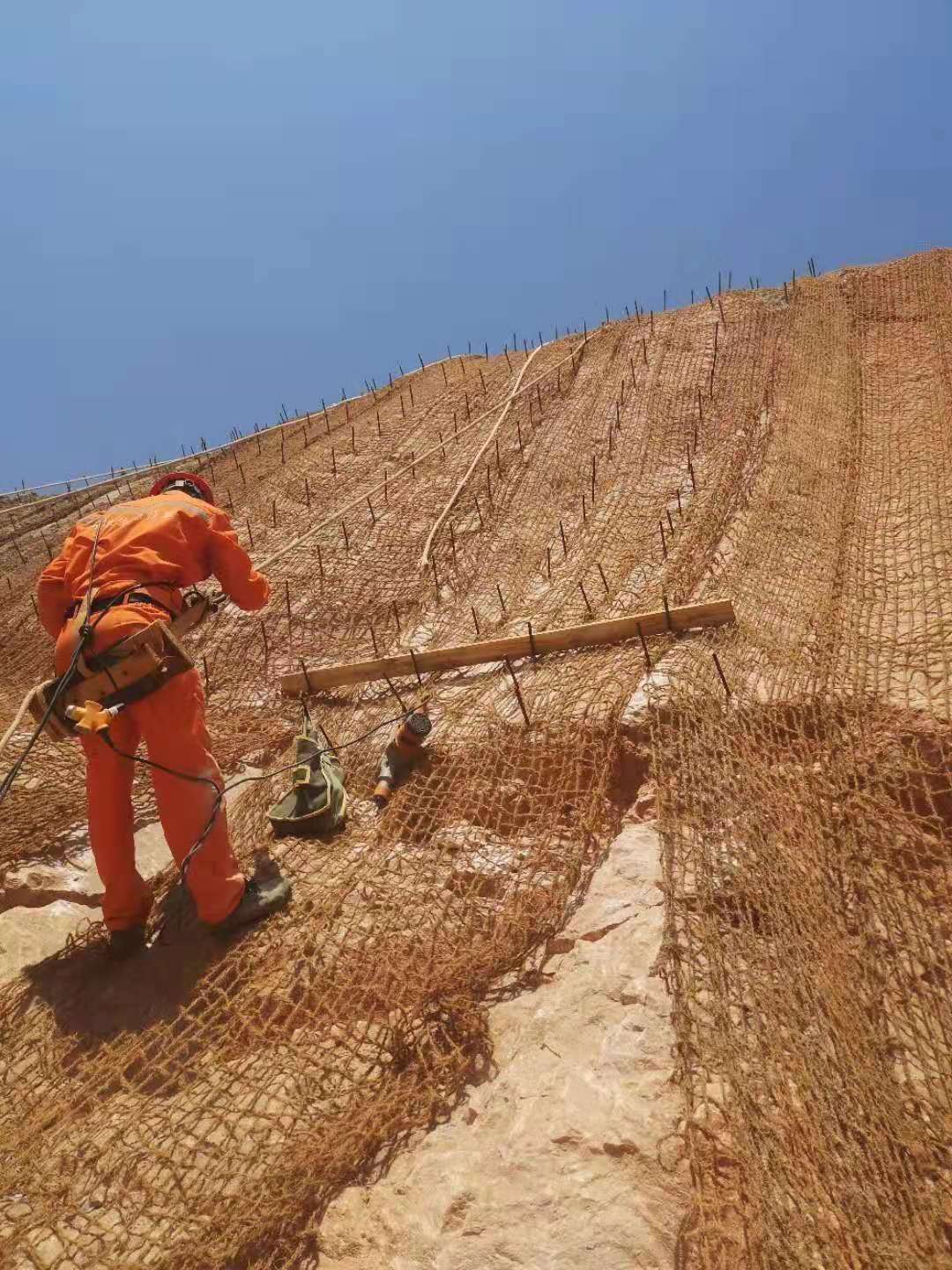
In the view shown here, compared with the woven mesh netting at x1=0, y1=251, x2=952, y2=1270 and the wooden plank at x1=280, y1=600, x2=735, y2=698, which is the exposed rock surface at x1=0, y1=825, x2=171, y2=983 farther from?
the wooden plank at x1=280, y1=600, x2=735, y2=698

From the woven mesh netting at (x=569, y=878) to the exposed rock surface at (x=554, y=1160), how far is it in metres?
0.08

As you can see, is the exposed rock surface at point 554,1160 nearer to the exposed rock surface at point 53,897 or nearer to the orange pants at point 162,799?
the orange pants at point 162,799

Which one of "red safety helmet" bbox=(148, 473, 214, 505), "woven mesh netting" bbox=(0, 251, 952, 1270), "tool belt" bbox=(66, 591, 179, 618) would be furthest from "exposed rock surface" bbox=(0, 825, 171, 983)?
"red safety helmet" bbox=(148, 473, 214, 505)

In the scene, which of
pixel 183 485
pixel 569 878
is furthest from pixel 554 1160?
pixel 183 485

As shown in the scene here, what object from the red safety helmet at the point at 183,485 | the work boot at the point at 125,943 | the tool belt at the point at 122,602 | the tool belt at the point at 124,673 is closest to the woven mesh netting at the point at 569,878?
the work boot at the point at 125,943

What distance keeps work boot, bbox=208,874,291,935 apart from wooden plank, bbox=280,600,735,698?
5.86ft

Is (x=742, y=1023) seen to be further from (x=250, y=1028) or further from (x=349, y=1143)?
(x=250, y=1028)

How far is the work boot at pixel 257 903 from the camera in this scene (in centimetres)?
336

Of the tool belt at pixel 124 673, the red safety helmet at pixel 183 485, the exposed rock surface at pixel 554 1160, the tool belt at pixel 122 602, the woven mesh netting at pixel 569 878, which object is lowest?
the exposed rock surface at pixel 554 1160

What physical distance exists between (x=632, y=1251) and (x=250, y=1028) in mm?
1470

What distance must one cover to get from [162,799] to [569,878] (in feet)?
5.38

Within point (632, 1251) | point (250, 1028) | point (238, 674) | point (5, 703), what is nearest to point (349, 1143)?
point (250, 1028)

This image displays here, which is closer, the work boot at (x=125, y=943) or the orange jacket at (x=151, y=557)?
the work boot at (x=125, y=943)

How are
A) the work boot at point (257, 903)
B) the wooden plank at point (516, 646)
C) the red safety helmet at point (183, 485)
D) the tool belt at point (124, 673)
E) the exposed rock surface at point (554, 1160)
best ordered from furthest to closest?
the wooden plank at point (516, 646) → the red safety helmet at point (183, 485) → the work boot at point (257, 903) → the tool belt at point (124, 673) → the exposed rock surface at point (554, 1160)
